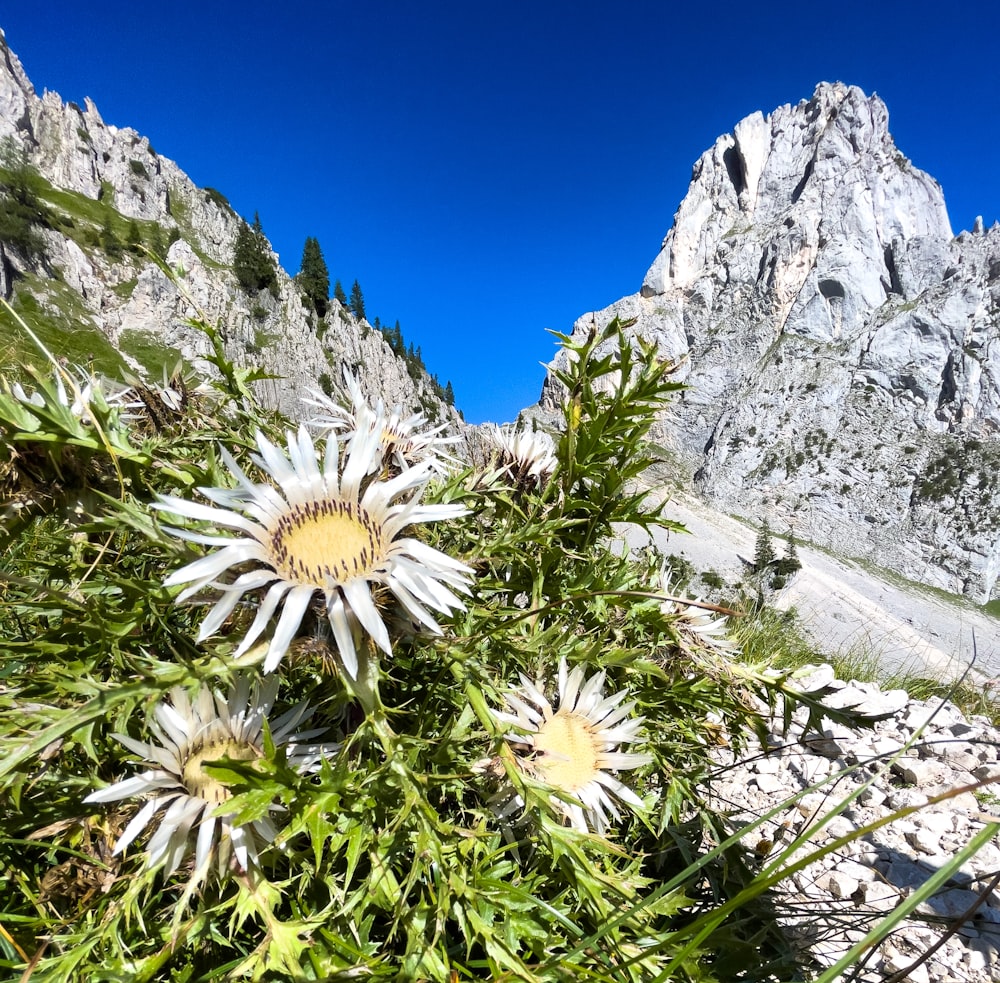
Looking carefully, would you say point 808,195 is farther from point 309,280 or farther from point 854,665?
point 854,665

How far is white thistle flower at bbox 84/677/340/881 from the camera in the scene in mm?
775

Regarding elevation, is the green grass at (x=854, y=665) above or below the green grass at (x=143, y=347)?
below

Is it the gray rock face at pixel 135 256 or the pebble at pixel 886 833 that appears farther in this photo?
the gray rock face at pixel 135 256

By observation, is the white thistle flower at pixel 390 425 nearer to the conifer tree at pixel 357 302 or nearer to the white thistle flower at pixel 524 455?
the white thistle flower at pixel 524 455

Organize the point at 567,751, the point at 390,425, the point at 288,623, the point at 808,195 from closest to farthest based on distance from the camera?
the point at 288,623, the point at 567,751, the point at 390,425, the point at 808,195

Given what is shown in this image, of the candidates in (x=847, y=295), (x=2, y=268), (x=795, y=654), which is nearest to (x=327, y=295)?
(x=2, y=268)

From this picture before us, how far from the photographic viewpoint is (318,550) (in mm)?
871

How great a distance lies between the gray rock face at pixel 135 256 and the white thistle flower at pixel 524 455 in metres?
25.7

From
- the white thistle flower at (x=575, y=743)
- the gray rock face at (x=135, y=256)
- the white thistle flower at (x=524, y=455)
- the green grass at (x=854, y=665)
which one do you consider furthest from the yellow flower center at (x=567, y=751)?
the gray rock face at (x=135, y=256)

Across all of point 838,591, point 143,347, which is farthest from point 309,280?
point 838,591

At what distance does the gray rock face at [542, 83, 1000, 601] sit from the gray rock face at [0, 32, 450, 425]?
30.8 m

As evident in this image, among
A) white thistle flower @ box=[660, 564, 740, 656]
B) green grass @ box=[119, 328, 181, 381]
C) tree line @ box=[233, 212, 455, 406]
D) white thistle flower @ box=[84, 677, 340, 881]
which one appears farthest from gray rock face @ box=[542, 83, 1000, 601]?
white thistle flower @ box=[84, 677, 340, 881]

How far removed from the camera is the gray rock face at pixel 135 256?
35.3 meters

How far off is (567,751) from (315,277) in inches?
2204
